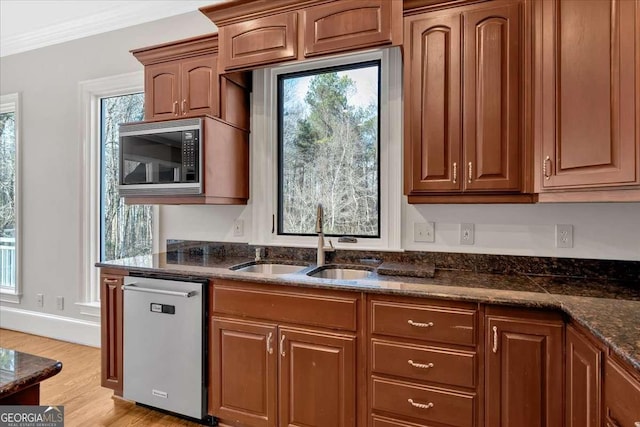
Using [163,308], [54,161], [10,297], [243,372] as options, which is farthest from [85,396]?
[54,161]

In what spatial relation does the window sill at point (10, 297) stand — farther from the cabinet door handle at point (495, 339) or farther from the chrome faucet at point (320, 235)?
the cabinet door handle at point (495, 339)

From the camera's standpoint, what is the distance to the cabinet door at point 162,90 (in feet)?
8.57

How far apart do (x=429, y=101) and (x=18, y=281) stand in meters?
4.20

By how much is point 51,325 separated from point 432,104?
389cm

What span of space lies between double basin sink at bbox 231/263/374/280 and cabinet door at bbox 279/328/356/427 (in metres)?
0.43

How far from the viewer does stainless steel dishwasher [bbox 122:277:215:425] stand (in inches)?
82.2

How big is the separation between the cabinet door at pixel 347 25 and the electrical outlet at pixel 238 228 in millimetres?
1291

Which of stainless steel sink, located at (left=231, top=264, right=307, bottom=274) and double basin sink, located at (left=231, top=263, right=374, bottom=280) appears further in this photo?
stainless steel sink, located at (left=231, top=264, right=307, bottom=274)

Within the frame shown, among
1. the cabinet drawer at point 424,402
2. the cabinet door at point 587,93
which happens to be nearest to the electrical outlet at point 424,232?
the cabinet door at point 587,93

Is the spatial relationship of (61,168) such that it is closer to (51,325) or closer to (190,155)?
(51,325)

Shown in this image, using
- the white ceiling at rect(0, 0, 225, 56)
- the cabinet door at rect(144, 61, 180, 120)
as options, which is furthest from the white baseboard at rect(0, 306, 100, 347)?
the white ceiling at rect(0, 0, 225, 56)

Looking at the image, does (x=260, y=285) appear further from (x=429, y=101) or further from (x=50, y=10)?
(x=50, y=10)

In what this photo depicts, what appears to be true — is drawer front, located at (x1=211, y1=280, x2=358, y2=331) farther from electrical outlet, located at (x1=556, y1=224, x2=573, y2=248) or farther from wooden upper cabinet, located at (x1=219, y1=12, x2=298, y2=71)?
wooden upper cabinet, located at (x1=219, y1=12, x2=298, y2=71)

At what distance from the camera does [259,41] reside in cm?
228
